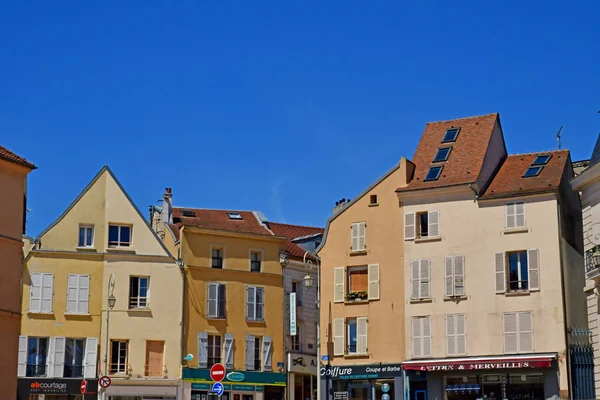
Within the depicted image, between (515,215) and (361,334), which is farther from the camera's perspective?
(361,334)

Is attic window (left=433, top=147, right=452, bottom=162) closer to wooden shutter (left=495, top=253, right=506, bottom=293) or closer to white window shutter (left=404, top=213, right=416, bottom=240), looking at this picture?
white window shutter (left=404, top=213, right=416, bottom=240)

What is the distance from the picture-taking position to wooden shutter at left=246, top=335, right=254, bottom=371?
54.0 meters

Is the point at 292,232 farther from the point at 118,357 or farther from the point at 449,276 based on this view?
the point at 449,276

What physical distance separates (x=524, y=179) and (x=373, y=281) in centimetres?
808

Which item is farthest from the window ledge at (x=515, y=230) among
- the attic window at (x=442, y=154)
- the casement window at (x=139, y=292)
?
the casement window at (x=139, y=292)

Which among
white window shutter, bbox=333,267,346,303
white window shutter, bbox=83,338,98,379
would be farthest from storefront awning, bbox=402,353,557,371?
white window shutter, bbox=83,338,98,379

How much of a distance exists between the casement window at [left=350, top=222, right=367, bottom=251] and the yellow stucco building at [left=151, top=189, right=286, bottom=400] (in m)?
7.73

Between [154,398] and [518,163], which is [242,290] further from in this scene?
[518,163]

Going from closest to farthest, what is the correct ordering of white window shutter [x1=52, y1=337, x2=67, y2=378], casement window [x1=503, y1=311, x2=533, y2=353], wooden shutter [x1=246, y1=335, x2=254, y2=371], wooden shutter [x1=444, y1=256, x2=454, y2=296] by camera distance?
1. casement window [x1=503, y1=311, x2=533, y2=353]
2. wooden shutter [x1=444, y1=256, x2=454, y2=296]
3. white window shutter [x1=52, y1=337, x2=67, y2=378]
4. wooden shutter [x1=246, y1=335, x2=254, y2=371]

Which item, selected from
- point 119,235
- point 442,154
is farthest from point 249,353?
point 442,154

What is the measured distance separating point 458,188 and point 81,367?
19888mm

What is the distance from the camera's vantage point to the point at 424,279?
1829 inches

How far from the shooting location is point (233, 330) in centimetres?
5388

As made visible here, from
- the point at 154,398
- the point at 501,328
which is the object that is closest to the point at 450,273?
the point at 501,328
